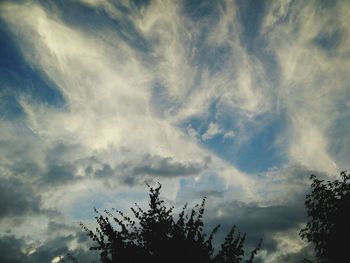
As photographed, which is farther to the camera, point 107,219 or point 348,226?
point 348,226

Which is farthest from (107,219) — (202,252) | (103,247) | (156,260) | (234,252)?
(234,252)

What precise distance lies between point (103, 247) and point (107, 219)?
976mm

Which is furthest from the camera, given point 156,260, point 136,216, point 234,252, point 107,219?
point 136,216

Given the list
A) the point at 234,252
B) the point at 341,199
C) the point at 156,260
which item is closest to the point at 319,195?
the point at 341,199

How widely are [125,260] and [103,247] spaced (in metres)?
1.04

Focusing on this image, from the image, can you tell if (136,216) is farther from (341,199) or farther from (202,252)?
(341,199)

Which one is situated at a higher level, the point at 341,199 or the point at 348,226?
the point at 341,199

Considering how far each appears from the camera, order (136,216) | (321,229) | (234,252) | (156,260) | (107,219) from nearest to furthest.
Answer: (156,260), (234,252), (107,219), (136,216), (321,229)

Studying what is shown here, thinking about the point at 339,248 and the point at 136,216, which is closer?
the point at 136,216

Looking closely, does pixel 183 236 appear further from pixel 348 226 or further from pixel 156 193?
pixel 348 226

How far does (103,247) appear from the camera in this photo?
9.09 meters

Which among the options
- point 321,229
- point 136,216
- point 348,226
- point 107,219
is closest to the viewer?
point 107,219

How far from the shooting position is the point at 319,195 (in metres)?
16.9

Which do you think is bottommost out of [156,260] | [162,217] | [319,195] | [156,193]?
[156,260]
